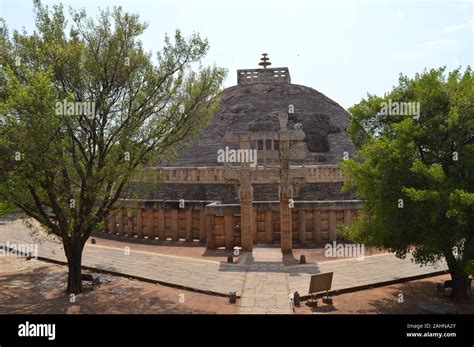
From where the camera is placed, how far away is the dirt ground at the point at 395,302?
27.5ft

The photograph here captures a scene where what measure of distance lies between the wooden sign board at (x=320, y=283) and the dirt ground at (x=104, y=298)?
→ 6.44 feet

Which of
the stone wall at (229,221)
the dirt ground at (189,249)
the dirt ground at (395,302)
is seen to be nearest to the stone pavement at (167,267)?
the dirt ground at (189,249)

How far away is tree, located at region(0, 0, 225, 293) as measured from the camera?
31.3 ft

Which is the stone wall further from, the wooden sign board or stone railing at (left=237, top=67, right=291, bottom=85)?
stone railing at (left=237, top=67, right=291, bottom=85)

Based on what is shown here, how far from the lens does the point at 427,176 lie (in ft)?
26.1

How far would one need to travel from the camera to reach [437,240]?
7961 millimetres

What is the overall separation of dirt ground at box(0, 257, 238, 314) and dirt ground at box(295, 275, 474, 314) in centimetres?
252

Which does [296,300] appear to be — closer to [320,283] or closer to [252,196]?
[320,283]

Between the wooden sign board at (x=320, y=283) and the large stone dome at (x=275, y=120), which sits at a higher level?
the large stone dome at (x=275, y=120)

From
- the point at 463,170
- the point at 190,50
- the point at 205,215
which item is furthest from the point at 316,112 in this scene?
the point at 463,170

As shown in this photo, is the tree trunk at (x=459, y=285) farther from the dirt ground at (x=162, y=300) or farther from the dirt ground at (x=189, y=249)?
the dirt ground at (x=189, y=249)

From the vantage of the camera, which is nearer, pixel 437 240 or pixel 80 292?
pixel 437 240

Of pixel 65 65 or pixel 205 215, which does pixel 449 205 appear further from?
pixel 205 215

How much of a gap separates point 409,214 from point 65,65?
966cm
